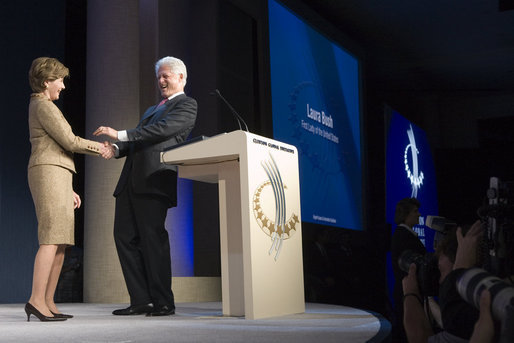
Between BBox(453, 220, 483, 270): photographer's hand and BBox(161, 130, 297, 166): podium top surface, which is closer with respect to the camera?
BBox(453, 220, 483, 270): photographer's hand

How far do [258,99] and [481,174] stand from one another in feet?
21.0

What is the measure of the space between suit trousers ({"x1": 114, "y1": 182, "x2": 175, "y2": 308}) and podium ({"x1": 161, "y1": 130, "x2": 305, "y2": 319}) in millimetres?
273

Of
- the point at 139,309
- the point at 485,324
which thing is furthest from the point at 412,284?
the point at 139,309

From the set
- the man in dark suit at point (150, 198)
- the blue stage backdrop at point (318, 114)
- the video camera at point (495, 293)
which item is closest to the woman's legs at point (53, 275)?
the man in dark suit at point (150, 198)

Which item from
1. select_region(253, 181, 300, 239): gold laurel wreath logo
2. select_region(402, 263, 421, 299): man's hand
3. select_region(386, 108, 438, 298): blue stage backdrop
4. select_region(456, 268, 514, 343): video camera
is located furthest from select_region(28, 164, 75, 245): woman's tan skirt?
Result: select_region(386, 108, 438, 298): blue stage backdrop

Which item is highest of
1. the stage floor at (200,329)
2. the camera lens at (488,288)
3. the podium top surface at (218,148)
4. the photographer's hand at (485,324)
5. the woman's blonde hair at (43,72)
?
the woman's blonde hair at (43,72)

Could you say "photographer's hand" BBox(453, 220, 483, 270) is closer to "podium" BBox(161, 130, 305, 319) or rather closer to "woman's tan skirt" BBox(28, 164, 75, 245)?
"podium" BBox(161, 130, 305, 319)

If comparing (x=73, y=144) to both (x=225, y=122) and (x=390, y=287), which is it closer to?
(x=225, y=122)

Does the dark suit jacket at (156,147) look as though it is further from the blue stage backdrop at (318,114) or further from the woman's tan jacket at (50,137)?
the blue stage backdrop at (318,114)

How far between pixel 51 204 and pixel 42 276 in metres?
0.29

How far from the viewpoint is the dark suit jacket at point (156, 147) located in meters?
2.80

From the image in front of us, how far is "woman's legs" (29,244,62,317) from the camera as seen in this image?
2559 mm

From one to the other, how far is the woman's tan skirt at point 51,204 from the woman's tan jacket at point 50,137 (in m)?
0.04

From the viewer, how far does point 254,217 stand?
2508mm
